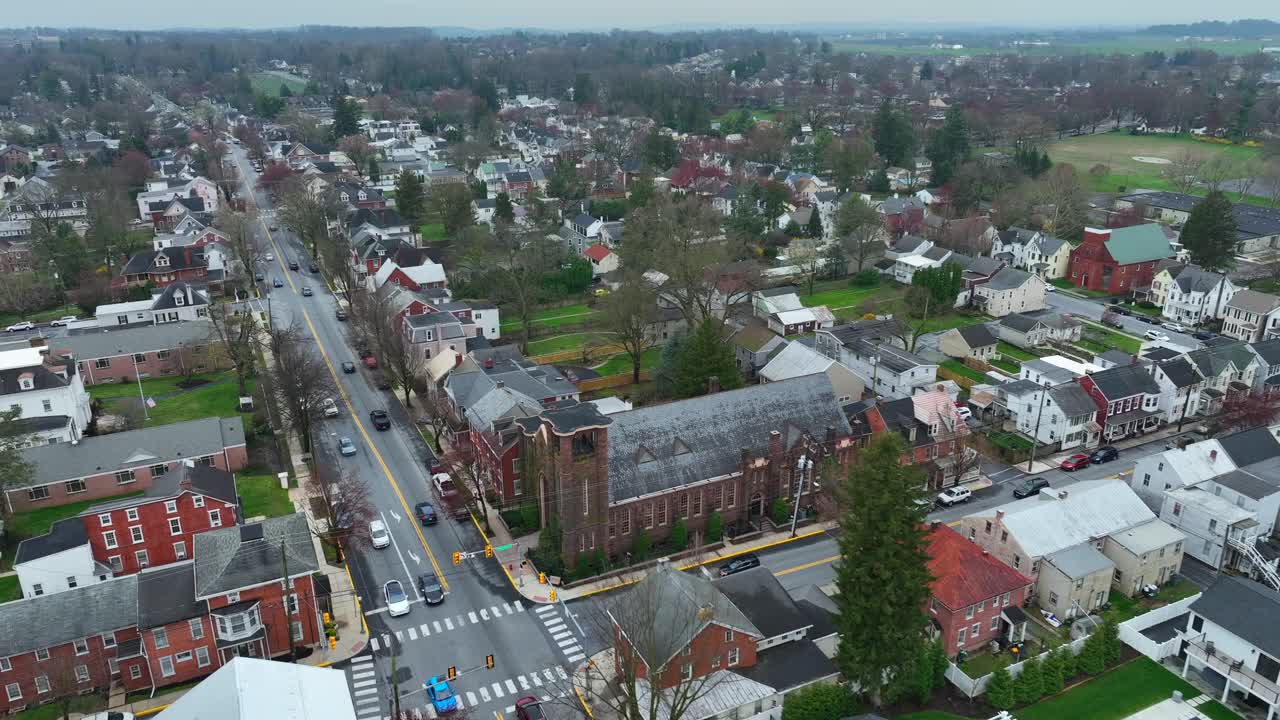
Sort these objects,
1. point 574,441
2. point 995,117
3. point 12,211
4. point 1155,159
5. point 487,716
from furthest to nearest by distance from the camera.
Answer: point 995,117 → point 1155,159 → point 12,211 → point 574,441 → point 487,716

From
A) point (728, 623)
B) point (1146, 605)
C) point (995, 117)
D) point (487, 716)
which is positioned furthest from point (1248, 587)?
point (995, 117)

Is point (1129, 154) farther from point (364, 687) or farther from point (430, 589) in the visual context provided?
point (364, 687)

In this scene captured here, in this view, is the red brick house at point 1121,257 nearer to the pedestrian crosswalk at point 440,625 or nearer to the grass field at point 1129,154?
the grass field at point 1129,154

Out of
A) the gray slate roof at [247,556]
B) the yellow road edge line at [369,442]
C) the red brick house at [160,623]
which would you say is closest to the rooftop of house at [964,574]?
the yellow road edge line at [369,442]

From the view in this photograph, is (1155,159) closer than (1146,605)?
No

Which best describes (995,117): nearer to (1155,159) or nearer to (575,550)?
(1155,159)

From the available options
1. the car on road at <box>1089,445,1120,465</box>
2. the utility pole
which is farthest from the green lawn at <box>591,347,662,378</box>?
the car on road at <box>1089,445,1120,465</box>

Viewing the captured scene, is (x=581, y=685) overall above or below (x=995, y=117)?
below
